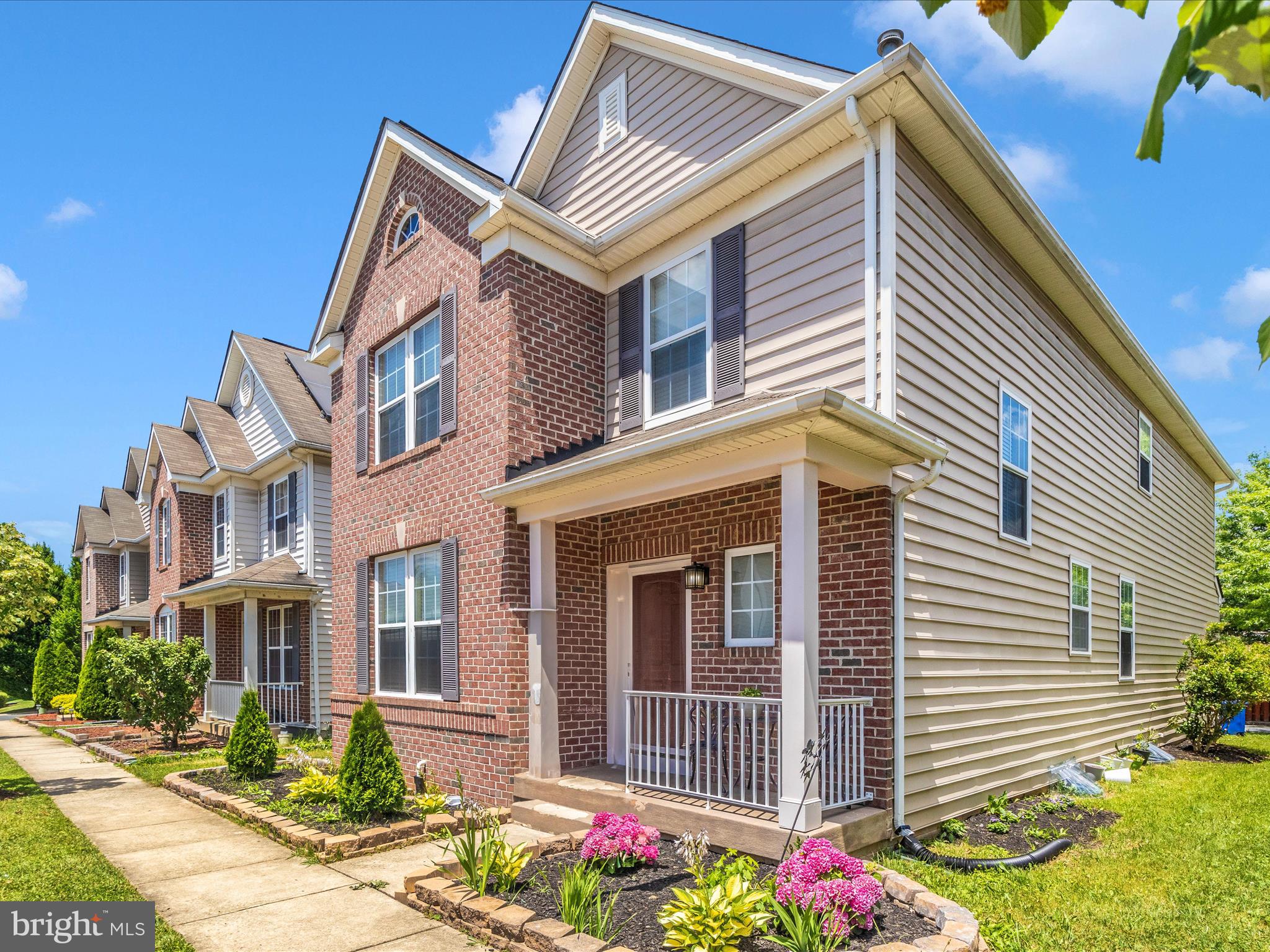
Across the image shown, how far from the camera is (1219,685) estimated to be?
1341 cm

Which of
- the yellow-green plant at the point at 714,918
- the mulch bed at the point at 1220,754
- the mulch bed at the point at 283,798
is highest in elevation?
the yellow-green plant at the point at 714,918

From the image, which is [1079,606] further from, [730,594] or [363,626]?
[363,626]

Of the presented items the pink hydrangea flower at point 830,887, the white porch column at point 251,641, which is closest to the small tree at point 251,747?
the white porch column at point 251,641

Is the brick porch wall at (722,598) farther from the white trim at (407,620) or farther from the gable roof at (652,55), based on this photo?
the gable roof at (652,55)

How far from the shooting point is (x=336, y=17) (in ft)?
23.2

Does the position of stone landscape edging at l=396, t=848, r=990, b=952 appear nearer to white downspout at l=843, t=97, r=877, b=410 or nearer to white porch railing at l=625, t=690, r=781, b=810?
white porch railing at l=625, t=690, r=781, b=810

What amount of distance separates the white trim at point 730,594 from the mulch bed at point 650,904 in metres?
2.09

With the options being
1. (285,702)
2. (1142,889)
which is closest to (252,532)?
(285,702)

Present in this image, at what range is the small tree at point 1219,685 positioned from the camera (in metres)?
13.3

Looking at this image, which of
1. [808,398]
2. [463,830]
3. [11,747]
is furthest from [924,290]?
[11,747]

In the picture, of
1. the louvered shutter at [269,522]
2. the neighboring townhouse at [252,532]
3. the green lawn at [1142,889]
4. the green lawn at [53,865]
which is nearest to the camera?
the green lawn at [1142,889]

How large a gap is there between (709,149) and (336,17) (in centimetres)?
400

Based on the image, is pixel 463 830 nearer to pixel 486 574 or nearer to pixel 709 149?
pixel 486 574

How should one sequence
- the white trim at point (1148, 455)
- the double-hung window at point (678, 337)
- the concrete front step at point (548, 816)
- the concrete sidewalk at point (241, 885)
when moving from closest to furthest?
the concrete sidewalk at point (241, 885), the concrete front step at point (548, 816), the double-hung window at point (678, 337), the white trim at point (1148, 455)
